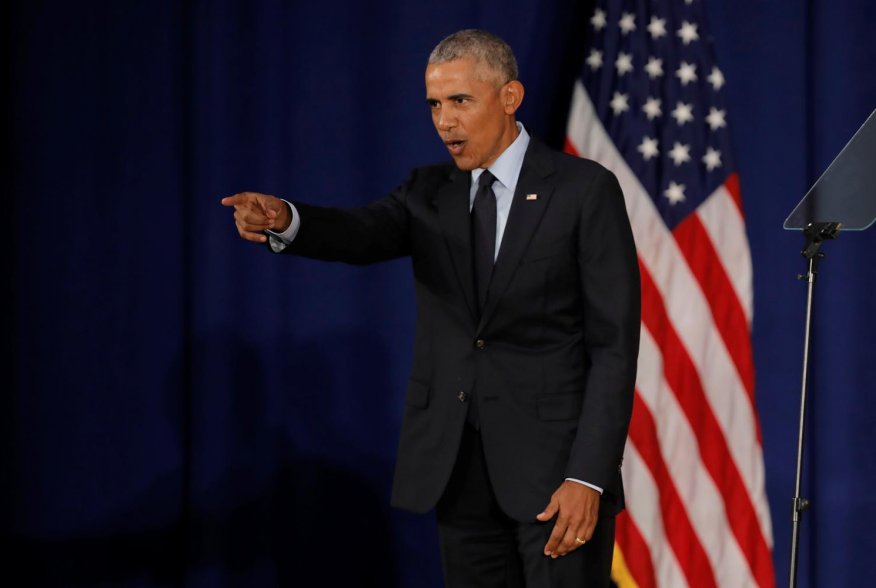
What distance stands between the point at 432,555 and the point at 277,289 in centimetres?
93

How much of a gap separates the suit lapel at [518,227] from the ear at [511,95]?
137mm

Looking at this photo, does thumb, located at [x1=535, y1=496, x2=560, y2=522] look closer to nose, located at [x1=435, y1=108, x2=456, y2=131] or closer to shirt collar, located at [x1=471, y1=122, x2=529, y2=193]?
shirt collar, located at [x1=471, y1=122, x2=529, y2=193]

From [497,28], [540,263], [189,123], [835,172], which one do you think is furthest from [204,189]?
[835,172]

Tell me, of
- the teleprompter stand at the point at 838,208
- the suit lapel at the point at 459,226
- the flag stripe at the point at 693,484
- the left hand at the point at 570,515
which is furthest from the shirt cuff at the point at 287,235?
the flag stripe at the point at 693,484

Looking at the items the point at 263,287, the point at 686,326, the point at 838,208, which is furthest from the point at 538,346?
the point at 263,287

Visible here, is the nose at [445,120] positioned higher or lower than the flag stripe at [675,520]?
higher

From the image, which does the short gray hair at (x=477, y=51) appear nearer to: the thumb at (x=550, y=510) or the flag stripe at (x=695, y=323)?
the thumb at (x=550, y=510)

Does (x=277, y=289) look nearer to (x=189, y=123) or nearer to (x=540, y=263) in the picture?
(x=189, y=123)

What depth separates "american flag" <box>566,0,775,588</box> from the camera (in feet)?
10.1

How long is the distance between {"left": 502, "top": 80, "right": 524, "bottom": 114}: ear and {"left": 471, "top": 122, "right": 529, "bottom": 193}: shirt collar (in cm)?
6

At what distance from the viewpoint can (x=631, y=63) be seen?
3131 mm

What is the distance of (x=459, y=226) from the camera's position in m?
2.02

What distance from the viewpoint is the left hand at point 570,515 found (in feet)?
6.14

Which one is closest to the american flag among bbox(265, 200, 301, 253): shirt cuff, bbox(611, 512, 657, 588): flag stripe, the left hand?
bbox(611, 512, 657, 588): flag stripe
